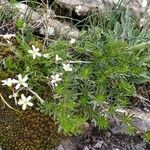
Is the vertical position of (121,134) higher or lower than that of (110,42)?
lower

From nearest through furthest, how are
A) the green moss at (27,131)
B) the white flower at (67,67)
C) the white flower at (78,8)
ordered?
the green moss at (27,131)
the white flower at (67,67)
the white flower at (78,8)

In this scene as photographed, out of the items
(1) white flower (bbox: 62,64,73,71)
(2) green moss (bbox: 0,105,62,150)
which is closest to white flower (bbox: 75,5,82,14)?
(1) white flower (bbox: 62,64,73,71)

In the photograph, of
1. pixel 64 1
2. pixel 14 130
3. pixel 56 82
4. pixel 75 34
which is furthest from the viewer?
pixel 64 1

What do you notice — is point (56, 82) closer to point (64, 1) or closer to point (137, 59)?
point (137, 59)

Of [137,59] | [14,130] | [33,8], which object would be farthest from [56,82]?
[33,8]

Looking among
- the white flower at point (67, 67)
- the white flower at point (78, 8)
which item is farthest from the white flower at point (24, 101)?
the white flower at point (78, 8)

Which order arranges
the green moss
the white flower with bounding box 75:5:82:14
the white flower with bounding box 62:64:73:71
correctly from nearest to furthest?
the green moss, the white flower with bounding box 62:64:73:71, the white flower with bounding box 75:5:82:14

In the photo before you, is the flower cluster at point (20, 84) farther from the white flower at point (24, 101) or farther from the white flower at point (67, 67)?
the white flower at point (67, 67)

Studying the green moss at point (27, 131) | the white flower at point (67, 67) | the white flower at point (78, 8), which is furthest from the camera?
the white flower at point (78, 8)

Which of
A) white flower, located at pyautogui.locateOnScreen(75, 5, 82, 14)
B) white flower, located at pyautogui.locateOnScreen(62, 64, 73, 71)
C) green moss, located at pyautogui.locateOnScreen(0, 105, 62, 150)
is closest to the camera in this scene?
green moss, located at pyautogui.locateOnScreen(0, 105, 62, 150)

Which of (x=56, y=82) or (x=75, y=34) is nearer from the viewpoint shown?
(x=56, y=82)

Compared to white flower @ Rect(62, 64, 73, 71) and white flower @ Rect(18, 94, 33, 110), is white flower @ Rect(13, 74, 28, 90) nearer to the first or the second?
white flower @ Rect(18, 94, 33, 110)
